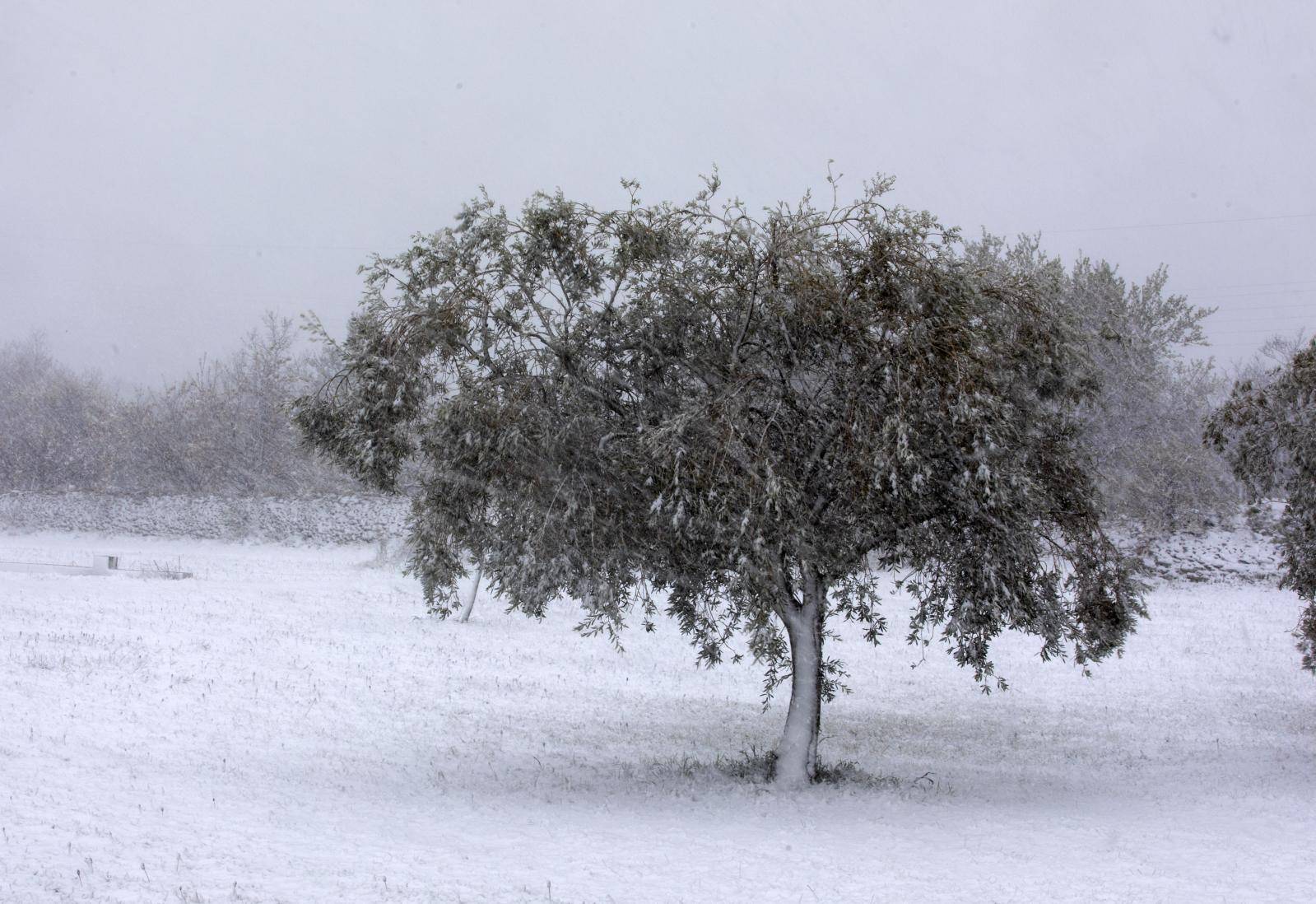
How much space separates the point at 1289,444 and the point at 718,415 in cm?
936

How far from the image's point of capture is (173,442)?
51.9 metres

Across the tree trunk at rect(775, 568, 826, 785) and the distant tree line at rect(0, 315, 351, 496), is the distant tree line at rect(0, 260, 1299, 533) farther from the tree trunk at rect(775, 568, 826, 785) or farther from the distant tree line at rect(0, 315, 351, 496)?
the tree trunk at rect(775, 568, 826, 785)

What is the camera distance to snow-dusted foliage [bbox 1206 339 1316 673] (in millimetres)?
14859

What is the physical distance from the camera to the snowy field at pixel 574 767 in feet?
33.5

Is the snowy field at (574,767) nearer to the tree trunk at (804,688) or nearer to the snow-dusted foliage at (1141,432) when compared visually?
the tree trunk at (804,688)

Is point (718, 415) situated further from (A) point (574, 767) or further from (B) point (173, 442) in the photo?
(B) point (173, 442)

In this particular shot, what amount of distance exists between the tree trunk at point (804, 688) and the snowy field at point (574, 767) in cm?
45

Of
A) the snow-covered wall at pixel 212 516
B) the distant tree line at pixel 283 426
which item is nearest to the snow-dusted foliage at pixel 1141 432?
the distant tree line at pixel 283 426

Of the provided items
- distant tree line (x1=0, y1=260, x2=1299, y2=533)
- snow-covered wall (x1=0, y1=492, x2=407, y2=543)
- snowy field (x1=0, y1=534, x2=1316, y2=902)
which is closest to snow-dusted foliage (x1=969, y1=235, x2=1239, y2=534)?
distant tree line (x1=0, y1=260, x2=1299, y2=533)

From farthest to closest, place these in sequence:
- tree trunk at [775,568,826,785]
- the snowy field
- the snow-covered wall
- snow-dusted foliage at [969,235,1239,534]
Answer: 1. the snow-covered wall
2. snow-dusted foliage at [969,235,1239,534]
3. tree trunk at [775,568,826,785]
4. the snowy field

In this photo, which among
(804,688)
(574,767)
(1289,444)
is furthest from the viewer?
(574,767)

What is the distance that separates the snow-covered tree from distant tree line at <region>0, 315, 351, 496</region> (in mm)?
40098

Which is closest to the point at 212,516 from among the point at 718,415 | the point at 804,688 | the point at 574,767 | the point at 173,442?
the point at 173,442

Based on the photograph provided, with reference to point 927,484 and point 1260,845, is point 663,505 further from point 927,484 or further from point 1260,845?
point 1260,845
